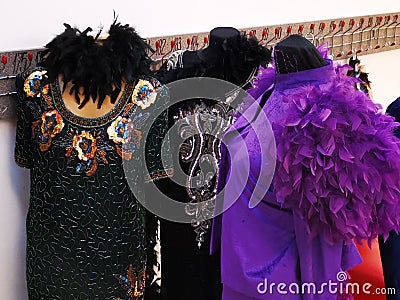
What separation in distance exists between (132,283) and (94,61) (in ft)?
2.29

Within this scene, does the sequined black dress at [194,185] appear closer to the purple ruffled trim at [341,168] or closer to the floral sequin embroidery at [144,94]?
the floral sequin embroidery at [144,94]

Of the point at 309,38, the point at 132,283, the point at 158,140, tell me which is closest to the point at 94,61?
the point at 158,140

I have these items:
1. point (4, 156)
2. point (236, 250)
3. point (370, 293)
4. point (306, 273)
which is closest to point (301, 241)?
point (306, 273)

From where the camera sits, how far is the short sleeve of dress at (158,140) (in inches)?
66.8

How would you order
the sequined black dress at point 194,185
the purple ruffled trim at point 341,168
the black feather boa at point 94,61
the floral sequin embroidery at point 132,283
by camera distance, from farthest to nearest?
the sequined black dress at point 194,185 < the floral sequin embroidery at point 132,283 < the black feather boa at point 94,61 < the purple ruffled trim at point 341,168

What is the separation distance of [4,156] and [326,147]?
107cm

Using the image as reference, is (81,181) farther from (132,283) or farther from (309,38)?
(309,38)

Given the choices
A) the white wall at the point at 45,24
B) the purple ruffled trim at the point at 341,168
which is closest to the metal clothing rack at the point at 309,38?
the white wall at the point at 45,24

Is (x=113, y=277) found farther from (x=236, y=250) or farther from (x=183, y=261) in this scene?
(x=236, y=250)

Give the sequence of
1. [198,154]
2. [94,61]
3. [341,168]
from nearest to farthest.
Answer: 1. [341,168]
2. [94,61]
3. [198,154]

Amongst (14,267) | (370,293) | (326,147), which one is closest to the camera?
(326,147)

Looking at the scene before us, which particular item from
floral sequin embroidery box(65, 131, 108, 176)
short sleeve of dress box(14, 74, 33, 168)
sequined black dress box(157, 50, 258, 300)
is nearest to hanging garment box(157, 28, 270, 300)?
sequined black dress box(157, 50, 258, 300)

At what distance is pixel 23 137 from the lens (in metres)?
1.67

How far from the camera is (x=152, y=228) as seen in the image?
1939 mm
